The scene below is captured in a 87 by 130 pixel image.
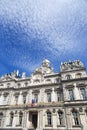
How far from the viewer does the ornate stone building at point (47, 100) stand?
2492cm

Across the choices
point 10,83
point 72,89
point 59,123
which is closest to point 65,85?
point 72,89

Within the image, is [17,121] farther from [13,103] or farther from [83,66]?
[83,66]

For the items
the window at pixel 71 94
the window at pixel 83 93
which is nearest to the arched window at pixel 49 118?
the window at pixel 71 94

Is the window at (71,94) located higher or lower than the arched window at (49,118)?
higher

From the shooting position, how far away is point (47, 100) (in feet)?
96.4

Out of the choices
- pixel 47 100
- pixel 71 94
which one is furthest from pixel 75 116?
pixel 47 100

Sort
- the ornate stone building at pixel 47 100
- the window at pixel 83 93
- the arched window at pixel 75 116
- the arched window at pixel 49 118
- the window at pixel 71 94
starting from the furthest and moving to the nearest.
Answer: the window at pixel 71 94
the window at pixel 83 93
the arched window at pixel 49 118
the ornate stone building at pixel 47 100
the arched window at pixel 75 116

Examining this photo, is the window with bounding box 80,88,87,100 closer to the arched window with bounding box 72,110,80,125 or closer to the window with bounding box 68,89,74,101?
the window with bounding box 68,89,74,101

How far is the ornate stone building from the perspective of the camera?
81.8 feet

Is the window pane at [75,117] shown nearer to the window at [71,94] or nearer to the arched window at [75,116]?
the arched window at [75,116]

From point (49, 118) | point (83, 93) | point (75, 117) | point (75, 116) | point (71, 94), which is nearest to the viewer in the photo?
point (75, 117)

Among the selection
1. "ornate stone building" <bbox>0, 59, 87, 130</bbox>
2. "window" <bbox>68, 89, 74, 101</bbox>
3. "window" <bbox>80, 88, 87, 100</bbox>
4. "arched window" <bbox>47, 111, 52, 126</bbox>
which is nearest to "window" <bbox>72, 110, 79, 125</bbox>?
"ornate stone building" <bbox>0, 59, 87, 130</bbox>

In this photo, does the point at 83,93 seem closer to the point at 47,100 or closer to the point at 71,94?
→ the point at 71,94

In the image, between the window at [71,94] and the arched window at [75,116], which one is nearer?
the arched window at [75,116]
